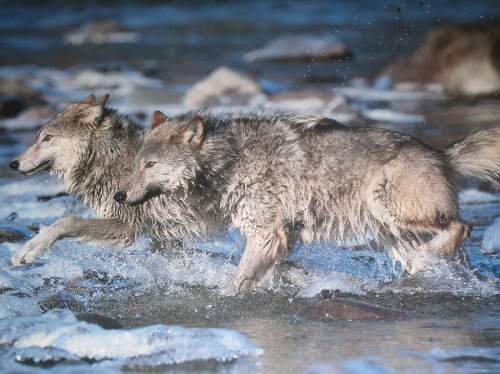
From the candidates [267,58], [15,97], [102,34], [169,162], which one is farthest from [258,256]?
[102,34]

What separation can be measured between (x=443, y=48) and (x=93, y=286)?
1314cm

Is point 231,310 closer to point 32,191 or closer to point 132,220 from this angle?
point 132,220

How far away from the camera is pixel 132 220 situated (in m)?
8.06

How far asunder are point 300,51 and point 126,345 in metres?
18.8

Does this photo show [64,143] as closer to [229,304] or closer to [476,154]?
[229,304]

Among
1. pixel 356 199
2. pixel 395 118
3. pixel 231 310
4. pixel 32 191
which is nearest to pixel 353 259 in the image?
pixel 356 199

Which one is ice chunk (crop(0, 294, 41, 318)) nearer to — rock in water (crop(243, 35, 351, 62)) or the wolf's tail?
the wolf's tail

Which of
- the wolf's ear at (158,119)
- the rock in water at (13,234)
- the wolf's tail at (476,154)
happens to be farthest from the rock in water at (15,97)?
the wolf's tail at (476,154)

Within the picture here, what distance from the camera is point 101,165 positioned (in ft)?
27.2

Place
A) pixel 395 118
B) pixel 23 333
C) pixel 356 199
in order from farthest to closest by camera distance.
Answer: pixel 395 118 → pixel 356 199 → pixel 23 333

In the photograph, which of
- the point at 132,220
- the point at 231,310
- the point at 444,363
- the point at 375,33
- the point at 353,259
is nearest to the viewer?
the point at 444,363

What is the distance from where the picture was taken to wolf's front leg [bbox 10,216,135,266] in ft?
25.0

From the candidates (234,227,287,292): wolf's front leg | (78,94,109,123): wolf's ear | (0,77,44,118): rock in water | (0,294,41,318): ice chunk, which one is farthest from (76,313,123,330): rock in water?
(0,77,44,118): rock in water

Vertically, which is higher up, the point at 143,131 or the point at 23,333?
the point at 143,131
